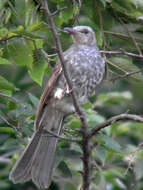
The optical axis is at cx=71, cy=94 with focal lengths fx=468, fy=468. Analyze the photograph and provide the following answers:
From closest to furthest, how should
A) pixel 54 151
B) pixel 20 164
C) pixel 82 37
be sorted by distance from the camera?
pixel 20 164 → pixel 54 151 → pixel 82 37

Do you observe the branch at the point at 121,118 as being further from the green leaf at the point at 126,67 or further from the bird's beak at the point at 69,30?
the bird's beak at the point at 69,30

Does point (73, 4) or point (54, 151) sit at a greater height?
point (73, 4)

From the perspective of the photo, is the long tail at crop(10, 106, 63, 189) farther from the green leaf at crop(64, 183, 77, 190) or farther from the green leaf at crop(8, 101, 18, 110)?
the green leaf at crop(64, 183, 77, 190)

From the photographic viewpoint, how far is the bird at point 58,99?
3.50 m

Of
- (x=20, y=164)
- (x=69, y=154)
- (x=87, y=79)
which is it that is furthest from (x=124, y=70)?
(x=20, y=164)

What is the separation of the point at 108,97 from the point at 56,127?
0.87 meters

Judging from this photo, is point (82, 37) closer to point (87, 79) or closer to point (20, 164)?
point (87, 79)

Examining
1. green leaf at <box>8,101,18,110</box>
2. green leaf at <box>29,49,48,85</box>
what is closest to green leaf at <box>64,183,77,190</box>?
green leaf at <box>8,101,18,110</box>

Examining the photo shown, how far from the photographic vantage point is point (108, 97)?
4602mm

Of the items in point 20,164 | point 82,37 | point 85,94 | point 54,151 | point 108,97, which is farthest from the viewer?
point 108,97

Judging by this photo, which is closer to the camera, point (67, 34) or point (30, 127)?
point (30, 127)

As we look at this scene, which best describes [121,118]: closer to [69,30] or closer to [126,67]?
[126,67]

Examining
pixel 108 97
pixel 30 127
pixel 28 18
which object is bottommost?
pixel 108 97

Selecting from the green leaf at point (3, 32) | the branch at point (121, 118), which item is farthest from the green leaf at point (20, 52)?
the branch at point (121, 118)
